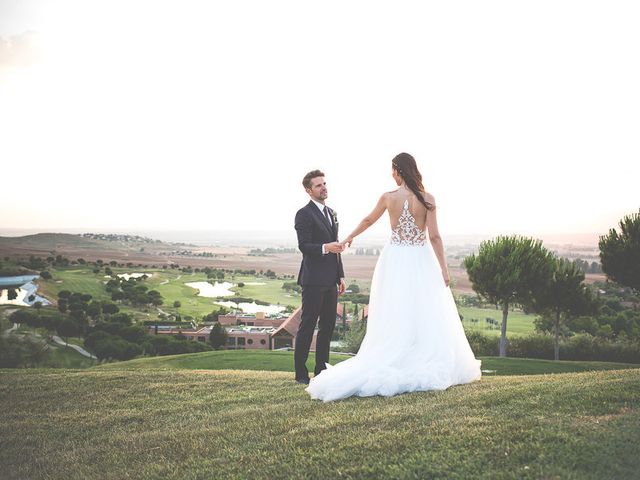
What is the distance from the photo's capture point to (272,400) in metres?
6.44

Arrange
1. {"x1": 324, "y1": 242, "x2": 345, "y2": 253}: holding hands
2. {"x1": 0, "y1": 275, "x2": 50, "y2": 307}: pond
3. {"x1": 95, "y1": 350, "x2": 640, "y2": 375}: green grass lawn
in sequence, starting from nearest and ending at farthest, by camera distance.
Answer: {"x1": 324, "y1": 242, "x2": 345, "y2": 253}: holding hands
{"x1": 95, "y1": 350, "x2": 640, "y2": 375}: green grass lawn
{"x1": 0, "y1": 275, "x2": 50, "y2": 307}: pond

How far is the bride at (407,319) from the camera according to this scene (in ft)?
20.3

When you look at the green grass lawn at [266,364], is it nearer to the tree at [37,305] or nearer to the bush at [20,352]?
the bush at [20,352]

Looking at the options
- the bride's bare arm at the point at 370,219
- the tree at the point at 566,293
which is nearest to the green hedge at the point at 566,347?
the tree at the point at 566,293

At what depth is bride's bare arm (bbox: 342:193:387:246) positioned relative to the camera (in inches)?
282

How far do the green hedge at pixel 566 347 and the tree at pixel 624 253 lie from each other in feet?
19.2

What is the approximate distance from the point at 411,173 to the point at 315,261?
1.97 meters

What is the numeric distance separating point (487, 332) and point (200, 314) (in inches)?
1026

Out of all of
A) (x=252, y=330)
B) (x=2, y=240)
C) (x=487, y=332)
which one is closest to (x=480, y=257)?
(x=487, y=332)

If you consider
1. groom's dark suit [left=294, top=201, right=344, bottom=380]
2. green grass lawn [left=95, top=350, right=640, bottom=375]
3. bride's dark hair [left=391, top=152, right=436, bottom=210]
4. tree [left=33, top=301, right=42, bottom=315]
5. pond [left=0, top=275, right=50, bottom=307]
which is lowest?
green grass lawn [left=95, top=350, right=640, bottom=375]

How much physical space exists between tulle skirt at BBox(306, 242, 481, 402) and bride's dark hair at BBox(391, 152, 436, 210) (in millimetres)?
809

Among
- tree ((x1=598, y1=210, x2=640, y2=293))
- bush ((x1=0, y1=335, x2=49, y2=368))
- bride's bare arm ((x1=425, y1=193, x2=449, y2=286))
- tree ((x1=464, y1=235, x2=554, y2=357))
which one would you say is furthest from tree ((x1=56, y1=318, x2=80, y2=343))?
tree ((x1=598, y1=210, x2=640, y2=293))

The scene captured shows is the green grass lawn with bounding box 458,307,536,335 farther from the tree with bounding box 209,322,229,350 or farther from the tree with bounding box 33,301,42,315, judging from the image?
the tree with bounding box 33,301,42,315

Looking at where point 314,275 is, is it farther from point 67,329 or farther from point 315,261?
point 67,329
